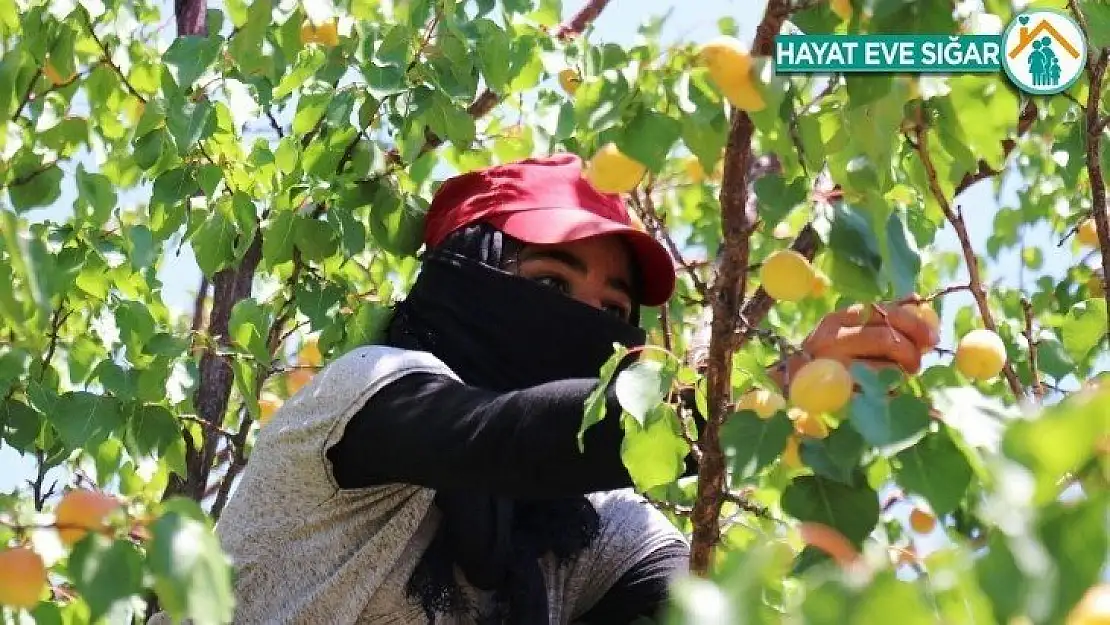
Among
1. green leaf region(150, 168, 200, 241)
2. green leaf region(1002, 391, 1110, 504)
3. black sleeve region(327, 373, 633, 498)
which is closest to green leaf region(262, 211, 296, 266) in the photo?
green leaf region(150, 168, 200, 241)

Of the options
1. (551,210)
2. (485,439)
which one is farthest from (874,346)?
(551,210)

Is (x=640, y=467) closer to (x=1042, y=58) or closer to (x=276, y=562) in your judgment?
(x=276, y=562)

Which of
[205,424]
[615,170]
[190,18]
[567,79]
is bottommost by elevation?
[205,424]

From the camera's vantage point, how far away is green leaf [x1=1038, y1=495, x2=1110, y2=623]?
88 centimetres

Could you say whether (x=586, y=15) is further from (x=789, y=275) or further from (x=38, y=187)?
(x=789, y=275)

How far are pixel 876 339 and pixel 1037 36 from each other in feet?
2.42

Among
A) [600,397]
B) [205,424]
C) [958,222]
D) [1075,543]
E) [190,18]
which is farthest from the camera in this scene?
[190,18]

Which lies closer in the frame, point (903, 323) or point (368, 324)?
point (903, 323)

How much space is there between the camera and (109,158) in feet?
10.3

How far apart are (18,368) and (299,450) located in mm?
713

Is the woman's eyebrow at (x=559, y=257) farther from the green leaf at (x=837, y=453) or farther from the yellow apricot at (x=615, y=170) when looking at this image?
the green leaf at (x=837, y=453)

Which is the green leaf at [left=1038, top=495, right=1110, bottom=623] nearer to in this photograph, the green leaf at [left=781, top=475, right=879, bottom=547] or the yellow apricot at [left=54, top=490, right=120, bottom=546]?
the green leaf at [left=781, top=475, right=879, bottom=547]

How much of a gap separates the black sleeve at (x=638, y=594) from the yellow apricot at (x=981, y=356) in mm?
656

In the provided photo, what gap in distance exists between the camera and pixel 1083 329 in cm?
278
